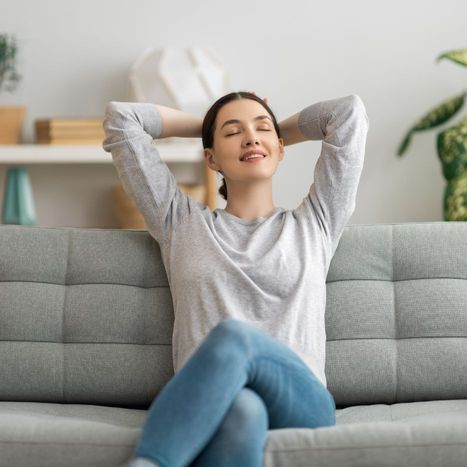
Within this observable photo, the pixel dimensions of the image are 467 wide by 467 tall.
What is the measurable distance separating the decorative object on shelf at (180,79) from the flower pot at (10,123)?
19.4 inches

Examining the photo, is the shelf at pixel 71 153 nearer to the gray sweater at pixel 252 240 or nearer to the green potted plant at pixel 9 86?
the green potted plant at pixel 9 86

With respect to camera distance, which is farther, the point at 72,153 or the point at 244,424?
the point at 72,153

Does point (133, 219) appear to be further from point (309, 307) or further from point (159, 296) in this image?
point (309, 307)

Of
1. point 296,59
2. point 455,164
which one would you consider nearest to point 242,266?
point 455,164

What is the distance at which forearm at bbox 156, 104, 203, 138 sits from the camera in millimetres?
2377

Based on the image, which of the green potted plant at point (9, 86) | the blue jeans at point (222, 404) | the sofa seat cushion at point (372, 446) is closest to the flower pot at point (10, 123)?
the green potted plant at point (9, 86)

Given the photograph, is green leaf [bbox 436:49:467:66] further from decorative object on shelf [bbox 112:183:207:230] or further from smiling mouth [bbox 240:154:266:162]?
smiling mouth [bbox 240:154:266:162]

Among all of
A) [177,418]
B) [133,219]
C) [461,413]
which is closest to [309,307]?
[461,413]

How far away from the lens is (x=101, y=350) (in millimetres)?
2221

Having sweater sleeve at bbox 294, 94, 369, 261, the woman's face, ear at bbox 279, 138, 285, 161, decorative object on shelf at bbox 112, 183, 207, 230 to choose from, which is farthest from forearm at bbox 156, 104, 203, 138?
decorative object on shelf at bbox 112, 183, 207, 230

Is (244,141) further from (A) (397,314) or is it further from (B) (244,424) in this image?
(B) (244,424)

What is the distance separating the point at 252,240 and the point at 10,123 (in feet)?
7.08

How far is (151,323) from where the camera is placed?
2.23 m

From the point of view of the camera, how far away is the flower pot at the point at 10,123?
397 cm
